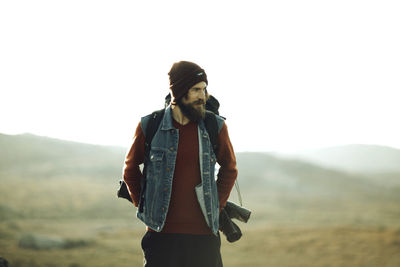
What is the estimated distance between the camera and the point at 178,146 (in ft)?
10.3

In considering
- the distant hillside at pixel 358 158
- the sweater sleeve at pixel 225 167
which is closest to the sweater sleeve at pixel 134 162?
the sweater sleeve at pixel 225 167

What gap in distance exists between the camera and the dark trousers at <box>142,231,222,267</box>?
302 centimetres

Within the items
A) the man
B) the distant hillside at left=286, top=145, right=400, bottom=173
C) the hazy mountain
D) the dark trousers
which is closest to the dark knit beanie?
the man

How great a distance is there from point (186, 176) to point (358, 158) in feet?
99.0

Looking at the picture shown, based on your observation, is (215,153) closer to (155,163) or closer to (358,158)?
(155,163)

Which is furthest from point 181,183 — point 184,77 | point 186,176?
point 184,77

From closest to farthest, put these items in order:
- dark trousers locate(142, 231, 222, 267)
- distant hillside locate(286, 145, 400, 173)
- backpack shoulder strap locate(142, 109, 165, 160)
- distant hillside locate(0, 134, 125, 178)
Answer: dark trousers locate(142, 231, 222, 267), backpack shoulder strap locate(142, 109, 165, 160), distant hillside locate(0, 134, 125, 178), distant hillside locate(286, 145, 400, 173)

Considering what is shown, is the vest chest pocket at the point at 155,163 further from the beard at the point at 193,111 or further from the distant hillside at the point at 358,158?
the distant hillside at the point at 358,158

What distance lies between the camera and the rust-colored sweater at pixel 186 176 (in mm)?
3041

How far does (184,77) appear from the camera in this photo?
10.1 feet

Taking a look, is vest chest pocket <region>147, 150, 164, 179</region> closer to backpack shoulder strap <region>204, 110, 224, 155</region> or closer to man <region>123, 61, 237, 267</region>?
man <region>123, 61, 237, 267</region>

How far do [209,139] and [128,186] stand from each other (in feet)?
2.32

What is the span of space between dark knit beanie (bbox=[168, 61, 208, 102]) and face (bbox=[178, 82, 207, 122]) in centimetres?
4

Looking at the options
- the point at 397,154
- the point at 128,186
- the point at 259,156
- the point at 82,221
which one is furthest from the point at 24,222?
the point at 397,154
